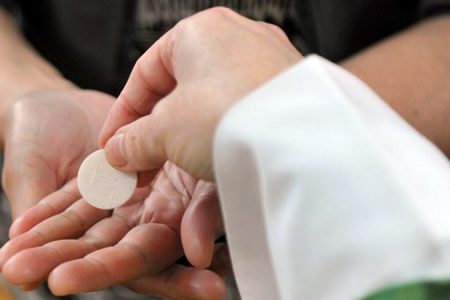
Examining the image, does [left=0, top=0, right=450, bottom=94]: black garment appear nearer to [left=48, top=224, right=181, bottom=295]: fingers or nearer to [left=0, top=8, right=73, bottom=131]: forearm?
[left=0, top=8, right=73, bottom=131]: forearm

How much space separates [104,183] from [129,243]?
56 mm

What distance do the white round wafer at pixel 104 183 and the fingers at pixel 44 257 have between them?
0.03 meters

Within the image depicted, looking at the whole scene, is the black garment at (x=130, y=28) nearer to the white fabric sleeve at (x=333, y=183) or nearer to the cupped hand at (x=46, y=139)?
the cupped hand at (x=46, y=139)

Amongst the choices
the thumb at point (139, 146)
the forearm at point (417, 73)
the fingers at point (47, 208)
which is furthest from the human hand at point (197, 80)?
the forearm at point (417, 73)

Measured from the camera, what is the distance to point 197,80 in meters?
0.42

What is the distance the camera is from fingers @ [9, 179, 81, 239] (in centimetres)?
55

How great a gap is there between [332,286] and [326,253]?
0.02m

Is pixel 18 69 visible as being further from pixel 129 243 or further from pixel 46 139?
pixel 129 243

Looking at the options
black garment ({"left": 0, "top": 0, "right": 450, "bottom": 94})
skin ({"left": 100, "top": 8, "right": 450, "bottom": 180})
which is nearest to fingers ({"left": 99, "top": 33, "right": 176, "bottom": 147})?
skin ({"left": 100, "top": 8, "right": 450, "bottom": 180})

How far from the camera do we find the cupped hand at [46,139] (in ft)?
2.10

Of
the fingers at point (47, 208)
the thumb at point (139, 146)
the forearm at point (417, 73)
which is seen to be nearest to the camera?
the thumb at point (139, 146)

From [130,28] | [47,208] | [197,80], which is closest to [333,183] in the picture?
[197,80]

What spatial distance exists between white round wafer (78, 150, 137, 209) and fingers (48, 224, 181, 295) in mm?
34

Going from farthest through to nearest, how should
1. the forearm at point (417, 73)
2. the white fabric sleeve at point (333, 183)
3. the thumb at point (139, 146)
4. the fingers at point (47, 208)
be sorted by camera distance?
the forearm at point (417, 73) → the fingers at point (47, 208) → the thumb at point (139, 146) → the white fabric sleeve at point (333, 183)
